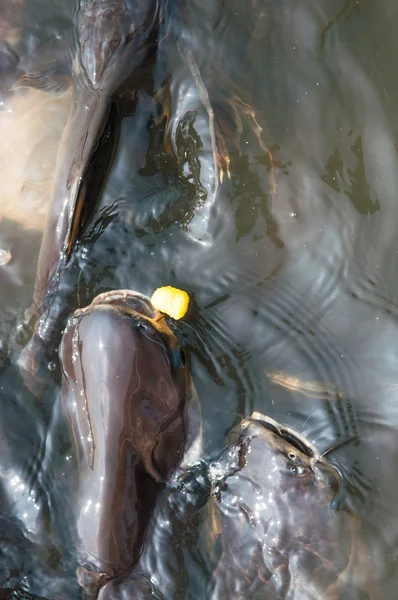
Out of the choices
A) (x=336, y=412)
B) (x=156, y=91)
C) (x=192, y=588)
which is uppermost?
(x=156, y=91)

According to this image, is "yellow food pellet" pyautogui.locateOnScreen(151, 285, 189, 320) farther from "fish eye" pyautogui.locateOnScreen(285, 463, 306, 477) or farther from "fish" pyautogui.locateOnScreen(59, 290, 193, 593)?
"fish eye" pyautogui.locateOnScreen(285, 463, 306, 477)

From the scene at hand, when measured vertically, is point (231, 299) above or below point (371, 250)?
below

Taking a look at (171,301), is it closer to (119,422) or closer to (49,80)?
(119,422)

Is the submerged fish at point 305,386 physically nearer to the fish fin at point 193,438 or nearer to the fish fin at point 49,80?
the fish fin at point 193,438

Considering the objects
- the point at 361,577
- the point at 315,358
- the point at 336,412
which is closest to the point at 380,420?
the point at 336,412

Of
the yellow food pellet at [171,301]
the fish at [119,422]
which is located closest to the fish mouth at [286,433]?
the fish at [119,422]

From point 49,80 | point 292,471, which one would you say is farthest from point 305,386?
point 49,80

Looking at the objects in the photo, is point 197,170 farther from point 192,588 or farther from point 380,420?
point 192,588

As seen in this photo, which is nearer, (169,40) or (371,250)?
(371,250)
